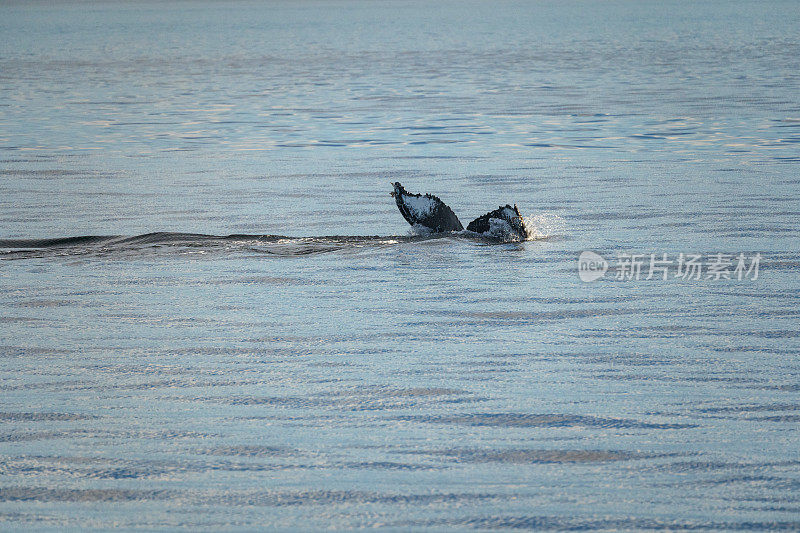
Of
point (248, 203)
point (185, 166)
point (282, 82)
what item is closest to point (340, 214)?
point (248, 203)

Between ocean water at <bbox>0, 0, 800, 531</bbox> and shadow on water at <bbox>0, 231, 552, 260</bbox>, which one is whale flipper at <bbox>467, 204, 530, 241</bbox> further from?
ocean water at <bbox>0, 0, 800, 531</bbox>

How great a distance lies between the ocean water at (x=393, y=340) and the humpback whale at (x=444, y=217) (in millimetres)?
274

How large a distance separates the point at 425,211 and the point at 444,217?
275 mm

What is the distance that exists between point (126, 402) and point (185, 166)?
613 inches

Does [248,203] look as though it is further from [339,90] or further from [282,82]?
[282,82]

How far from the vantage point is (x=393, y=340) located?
33.3ft

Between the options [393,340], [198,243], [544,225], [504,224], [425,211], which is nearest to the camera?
[393,340]

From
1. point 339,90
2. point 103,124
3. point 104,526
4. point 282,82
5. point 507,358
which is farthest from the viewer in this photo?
point 282,82

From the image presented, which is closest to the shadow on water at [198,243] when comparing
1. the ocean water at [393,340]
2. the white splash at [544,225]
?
the ocean water at [393,340]

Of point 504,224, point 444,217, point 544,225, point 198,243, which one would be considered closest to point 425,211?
point 444,217

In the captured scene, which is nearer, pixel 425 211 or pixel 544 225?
pixel 425 211

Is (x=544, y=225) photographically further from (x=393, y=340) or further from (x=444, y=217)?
(x=393, y=340)

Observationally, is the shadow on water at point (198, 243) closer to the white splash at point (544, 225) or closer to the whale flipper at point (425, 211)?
the whale flipper at point (425, 211)

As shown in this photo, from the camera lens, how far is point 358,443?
7.56 m
